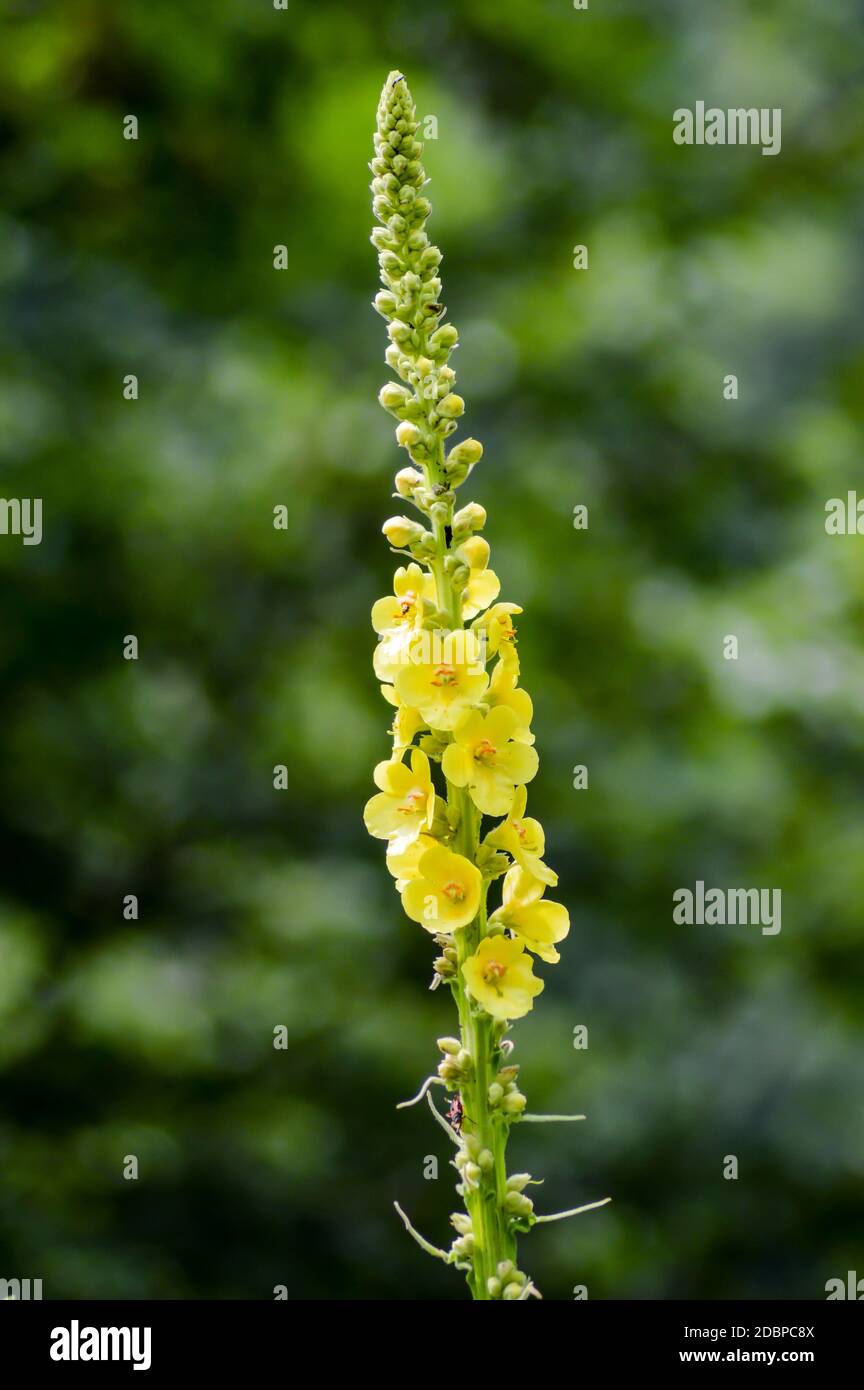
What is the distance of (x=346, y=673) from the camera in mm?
5750

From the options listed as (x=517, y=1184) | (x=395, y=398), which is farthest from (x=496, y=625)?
(x=517, y=1184)

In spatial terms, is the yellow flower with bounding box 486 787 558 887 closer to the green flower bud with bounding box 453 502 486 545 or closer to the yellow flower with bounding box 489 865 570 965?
the yellow flower with bounding box 489 865 570 965

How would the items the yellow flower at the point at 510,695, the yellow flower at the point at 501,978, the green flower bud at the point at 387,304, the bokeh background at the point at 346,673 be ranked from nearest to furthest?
1. the yellow flower at the point at 501,978
2. the yellow flower at the point at 510,695
3. the green flower bud at the point at 387,304
4. the bokeh background at the point at 346,673

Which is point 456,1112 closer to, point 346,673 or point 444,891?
point 444,891

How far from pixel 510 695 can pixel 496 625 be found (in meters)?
0.10

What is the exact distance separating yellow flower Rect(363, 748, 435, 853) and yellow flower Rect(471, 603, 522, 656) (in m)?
0.18

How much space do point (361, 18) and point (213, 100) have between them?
0.71m

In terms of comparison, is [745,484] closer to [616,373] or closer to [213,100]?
[616,373]

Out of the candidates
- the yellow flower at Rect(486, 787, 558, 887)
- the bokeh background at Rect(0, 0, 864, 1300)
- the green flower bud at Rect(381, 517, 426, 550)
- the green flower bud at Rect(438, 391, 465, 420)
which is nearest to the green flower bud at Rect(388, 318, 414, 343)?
the green flower bud at Rect(438, 391, 465, 420)

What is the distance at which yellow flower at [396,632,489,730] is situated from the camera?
1786 millimetres

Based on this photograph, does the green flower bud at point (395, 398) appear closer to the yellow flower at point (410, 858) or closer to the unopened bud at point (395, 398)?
the unopened bud at point (395, 398)

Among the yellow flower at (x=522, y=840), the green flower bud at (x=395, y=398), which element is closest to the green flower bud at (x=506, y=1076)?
the yellow flower at (x=522, y=840)

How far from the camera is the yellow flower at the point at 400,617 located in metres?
1.83

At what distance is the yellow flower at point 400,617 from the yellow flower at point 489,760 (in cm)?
12
